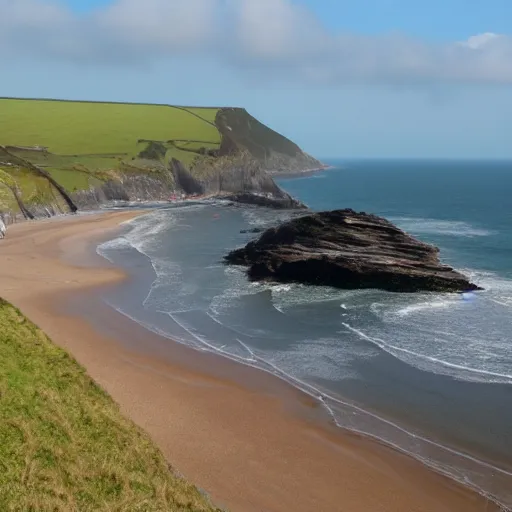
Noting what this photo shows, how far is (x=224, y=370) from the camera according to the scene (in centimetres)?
2712

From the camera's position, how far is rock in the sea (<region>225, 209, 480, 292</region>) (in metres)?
42.0

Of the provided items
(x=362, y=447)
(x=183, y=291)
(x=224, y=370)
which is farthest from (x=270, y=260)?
(x=362, y=447)

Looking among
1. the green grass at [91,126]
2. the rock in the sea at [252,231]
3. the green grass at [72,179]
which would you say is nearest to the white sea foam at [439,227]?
the rock in the sea at [252,231]

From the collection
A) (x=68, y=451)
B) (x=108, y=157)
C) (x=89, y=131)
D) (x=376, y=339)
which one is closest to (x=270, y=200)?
(x=108, y=157)

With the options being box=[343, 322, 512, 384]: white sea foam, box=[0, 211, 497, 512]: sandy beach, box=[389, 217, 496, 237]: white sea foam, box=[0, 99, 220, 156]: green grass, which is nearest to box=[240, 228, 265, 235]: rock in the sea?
box=[389, 217, 496, 237]: white sea foam

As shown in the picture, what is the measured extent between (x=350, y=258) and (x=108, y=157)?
8770 cm

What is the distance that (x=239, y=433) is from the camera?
69.6ft

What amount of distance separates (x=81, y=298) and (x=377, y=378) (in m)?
23.5

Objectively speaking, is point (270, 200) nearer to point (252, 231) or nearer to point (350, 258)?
point (252, 231)

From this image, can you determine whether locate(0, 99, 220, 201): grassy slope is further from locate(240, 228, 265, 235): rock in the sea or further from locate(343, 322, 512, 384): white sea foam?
locate(343, 322, 512, 384): white sea foam

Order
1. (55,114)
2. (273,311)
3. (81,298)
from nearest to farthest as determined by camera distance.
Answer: (273,311) → (81,298) → (55,114)

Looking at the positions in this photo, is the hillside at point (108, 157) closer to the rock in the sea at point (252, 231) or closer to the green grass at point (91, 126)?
the green grass at point (91, 126)

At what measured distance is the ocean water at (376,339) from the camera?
21.4 m

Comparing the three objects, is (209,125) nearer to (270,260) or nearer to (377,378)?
(270,260)
